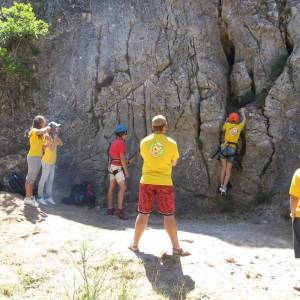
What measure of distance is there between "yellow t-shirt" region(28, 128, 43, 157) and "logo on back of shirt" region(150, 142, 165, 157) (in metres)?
3.90

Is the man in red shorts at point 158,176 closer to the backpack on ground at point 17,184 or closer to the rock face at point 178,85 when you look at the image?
the backpack on ground at point 17,184

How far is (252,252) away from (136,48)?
696cm

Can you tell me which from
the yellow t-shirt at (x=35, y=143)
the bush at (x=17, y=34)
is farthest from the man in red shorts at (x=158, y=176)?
the bush at (x=17, y=34)

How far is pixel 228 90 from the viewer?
1223 cm

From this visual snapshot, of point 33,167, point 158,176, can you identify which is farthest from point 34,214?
point 158,176

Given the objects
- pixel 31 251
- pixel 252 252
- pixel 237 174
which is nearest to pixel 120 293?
pixel 31 251

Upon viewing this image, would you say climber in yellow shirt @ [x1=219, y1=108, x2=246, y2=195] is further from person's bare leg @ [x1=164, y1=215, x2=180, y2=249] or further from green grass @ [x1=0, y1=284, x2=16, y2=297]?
green grass @ [x1=0, y1=284, x2=16, y2=297]

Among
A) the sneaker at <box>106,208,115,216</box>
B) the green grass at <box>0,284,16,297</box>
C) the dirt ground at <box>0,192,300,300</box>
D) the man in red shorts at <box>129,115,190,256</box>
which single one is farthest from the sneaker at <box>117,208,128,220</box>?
the green grass at <box>0,284,16,297</box>

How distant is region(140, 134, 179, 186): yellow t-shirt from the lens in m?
6.64

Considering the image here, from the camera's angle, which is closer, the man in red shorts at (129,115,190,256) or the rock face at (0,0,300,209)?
the man in red shorts at (129,115,190,256)

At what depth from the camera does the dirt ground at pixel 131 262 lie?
19.4ft

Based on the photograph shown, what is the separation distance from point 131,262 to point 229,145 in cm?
532

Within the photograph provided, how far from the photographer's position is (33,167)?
31.6ft

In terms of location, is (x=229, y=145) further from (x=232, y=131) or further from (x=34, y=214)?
(x=34, y=214)
